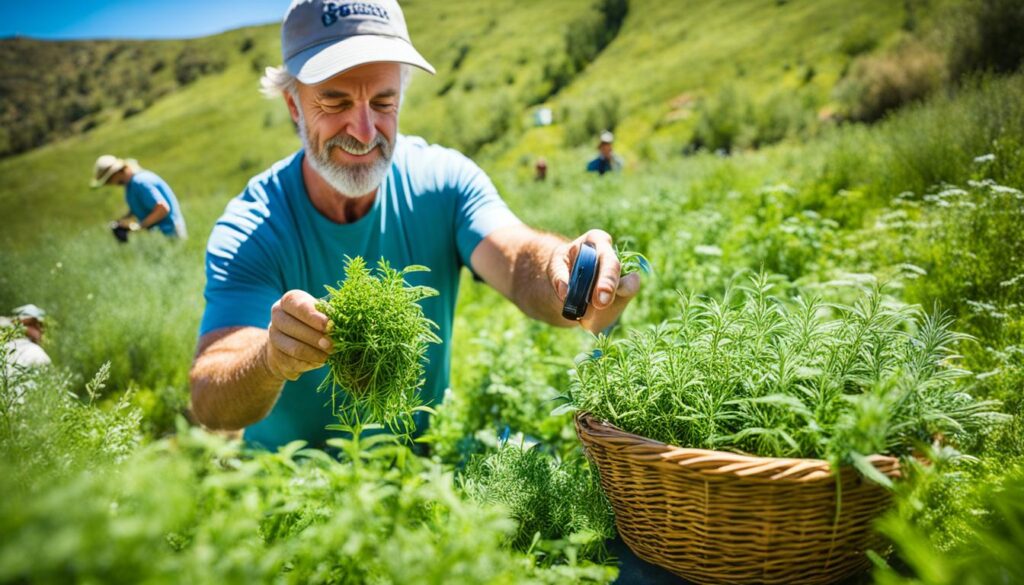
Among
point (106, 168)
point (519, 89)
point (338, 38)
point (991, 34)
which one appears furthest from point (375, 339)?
point (519, 89)

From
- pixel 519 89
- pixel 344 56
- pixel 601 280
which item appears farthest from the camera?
pixel 519 89

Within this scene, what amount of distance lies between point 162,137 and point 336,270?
2672 inches

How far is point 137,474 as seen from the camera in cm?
65

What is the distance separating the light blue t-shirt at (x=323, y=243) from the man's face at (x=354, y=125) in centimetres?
22

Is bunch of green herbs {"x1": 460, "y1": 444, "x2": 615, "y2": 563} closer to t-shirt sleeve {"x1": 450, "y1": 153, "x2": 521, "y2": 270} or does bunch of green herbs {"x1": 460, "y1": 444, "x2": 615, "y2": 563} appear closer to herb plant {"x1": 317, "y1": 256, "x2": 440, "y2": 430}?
herb plant {"x1": 317, "y1": 256, "x2": 440, "y2": 430}

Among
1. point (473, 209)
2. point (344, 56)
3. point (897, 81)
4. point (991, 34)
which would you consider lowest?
point (897, 81)

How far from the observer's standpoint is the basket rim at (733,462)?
1104 millimetres

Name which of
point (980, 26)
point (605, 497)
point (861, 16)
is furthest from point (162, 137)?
point (605, 497)

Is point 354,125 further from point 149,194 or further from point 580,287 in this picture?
point 149,194

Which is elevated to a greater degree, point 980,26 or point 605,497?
point 980,26

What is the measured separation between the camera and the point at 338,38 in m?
2.65

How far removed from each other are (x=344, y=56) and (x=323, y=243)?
900 millimetres

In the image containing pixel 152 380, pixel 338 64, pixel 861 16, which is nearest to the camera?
pixel 338 64

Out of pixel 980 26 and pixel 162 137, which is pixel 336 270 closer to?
pixel 980 26
